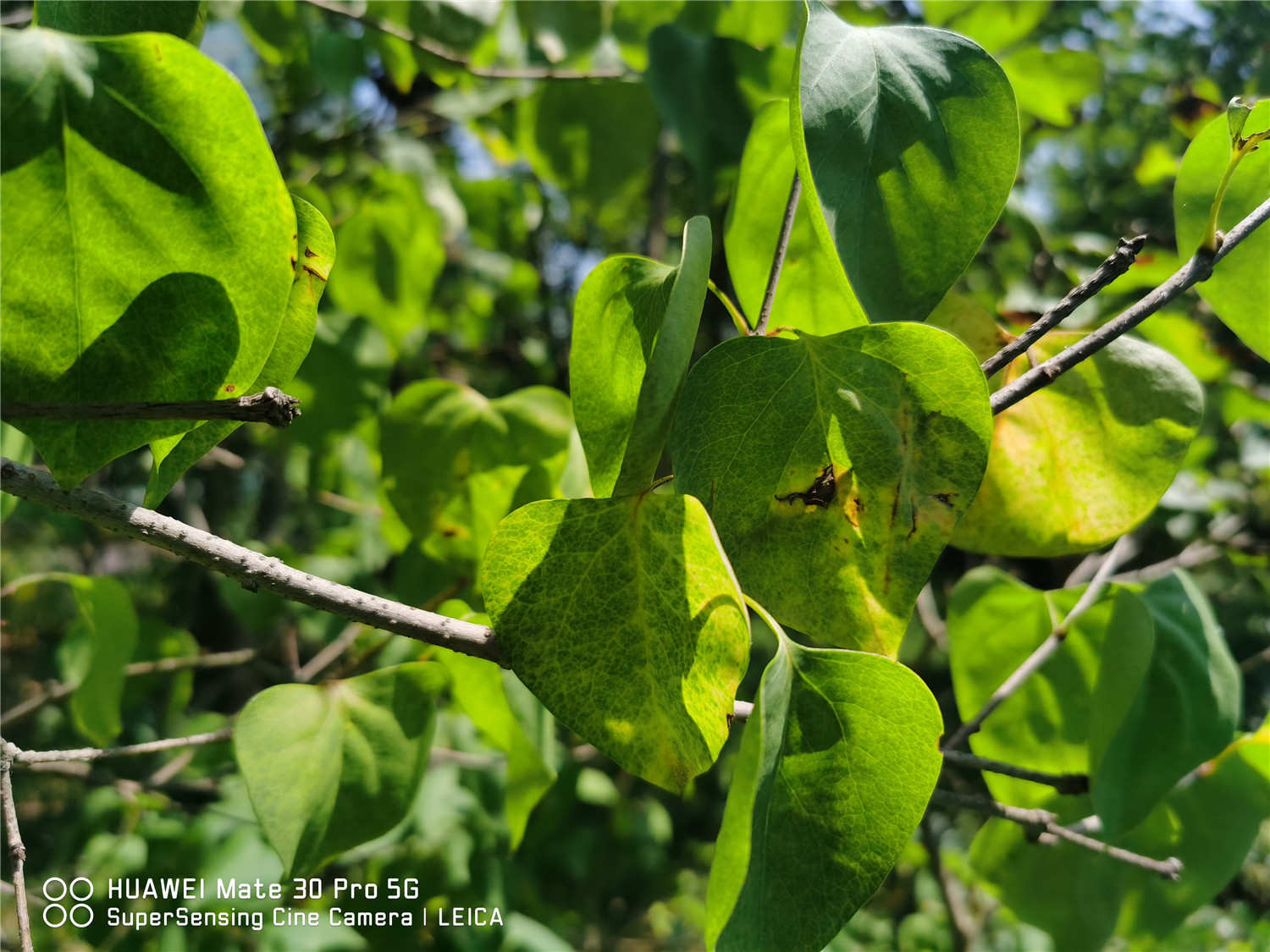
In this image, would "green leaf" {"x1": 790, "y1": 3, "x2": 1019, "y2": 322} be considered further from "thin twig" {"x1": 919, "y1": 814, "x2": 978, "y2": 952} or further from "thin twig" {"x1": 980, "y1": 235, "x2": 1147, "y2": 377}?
"thin twig" {"x1": 919, "y1": 814, "x2": 978, "y2": 952}

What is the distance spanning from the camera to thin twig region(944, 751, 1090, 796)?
1.29ft

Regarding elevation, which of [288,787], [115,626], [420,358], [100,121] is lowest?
[420,358]

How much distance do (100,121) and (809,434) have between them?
20cm

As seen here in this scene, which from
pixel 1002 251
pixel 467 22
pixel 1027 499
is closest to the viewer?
pixel 1027 499

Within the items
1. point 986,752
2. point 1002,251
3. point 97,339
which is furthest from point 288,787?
point 1002,251

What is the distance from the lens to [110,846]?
0.88m

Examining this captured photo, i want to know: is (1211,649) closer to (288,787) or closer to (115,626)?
(288,787)

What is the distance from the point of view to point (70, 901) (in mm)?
883

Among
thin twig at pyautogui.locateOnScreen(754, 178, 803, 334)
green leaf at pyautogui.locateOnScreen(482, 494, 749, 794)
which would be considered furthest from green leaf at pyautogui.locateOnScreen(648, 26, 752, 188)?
green leaf at pyautogui.locateOnScreen(482, 494, 749, 794)

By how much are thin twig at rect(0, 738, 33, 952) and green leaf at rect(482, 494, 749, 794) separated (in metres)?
0.14

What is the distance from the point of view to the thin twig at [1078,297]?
0.93ft

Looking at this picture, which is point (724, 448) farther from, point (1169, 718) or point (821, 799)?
point (1169, 718)

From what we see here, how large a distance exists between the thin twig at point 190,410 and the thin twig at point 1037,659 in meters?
0.37

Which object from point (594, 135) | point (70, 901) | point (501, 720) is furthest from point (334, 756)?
point (70, 901)
